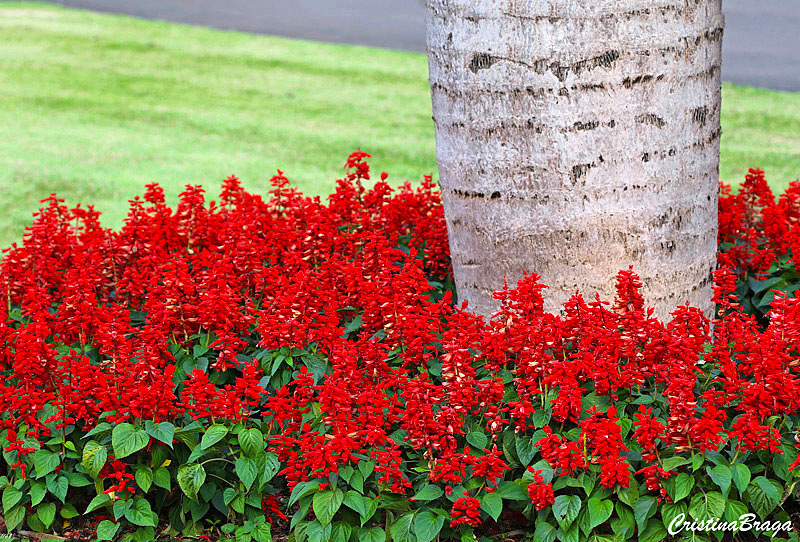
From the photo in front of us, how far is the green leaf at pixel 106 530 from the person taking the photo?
3.26 metres

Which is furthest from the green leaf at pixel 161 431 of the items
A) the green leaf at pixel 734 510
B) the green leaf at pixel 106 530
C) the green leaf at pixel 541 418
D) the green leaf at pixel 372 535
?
the green leaf at pixel 734 510

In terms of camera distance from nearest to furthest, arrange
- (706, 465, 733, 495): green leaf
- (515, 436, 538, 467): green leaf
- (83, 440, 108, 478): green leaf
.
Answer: (706, 465, 733, 495): green leaf < (515, 436, 538, 467): green leaf < (83, 440, 108, 478): green leaf

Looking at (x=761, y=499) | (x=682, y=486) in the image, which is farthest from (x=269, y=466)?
(x=761, y=499)

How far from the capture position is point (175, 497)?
351 cm

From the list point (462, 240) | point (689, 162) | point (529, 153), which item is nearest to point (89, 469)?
point (462, 240)

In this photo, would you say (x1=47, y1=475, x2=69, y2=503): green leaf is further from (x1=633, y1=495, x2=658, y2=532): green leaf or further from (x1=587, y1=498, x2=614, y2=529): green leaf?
(x1=633, y1=495, x2=658, y2=532): green leaf

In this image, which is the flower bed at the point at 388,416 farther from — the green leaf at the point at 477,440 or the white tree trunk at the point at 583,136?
the white tree trunk at the point at 583,136

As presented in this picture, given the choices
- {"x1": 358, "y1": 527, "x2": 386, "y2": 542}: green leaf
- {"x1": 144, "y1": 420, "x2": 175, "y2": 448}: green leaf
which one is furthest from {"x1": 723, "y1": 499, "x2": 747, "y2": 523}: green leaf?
{"x1": 144, "y1": 420, "x2": 175, "y2": 448}: green leaf

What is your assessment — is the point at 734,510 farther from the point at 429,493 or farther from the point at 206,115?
the point at 206,115

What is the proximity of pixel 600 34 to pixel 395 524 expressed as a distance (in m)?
1.91

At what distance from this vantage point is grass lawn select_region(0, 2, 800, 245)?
894cm

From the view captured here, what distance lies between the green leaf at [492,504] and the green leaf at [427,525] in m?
0.15

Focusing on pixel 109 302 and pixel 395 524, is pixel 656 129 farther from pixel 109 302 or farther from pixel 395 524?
pixel 109 302

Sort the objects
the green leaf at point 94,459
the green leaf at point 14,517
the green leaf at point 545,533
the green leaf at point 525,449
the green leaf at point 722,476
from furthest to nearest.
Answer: the green leaf at point 14,517 → the green leaf at point 94,459 → the green leaf at point 525,449 → the green leaf at point 545,533 → the green leaf at point 722,476
